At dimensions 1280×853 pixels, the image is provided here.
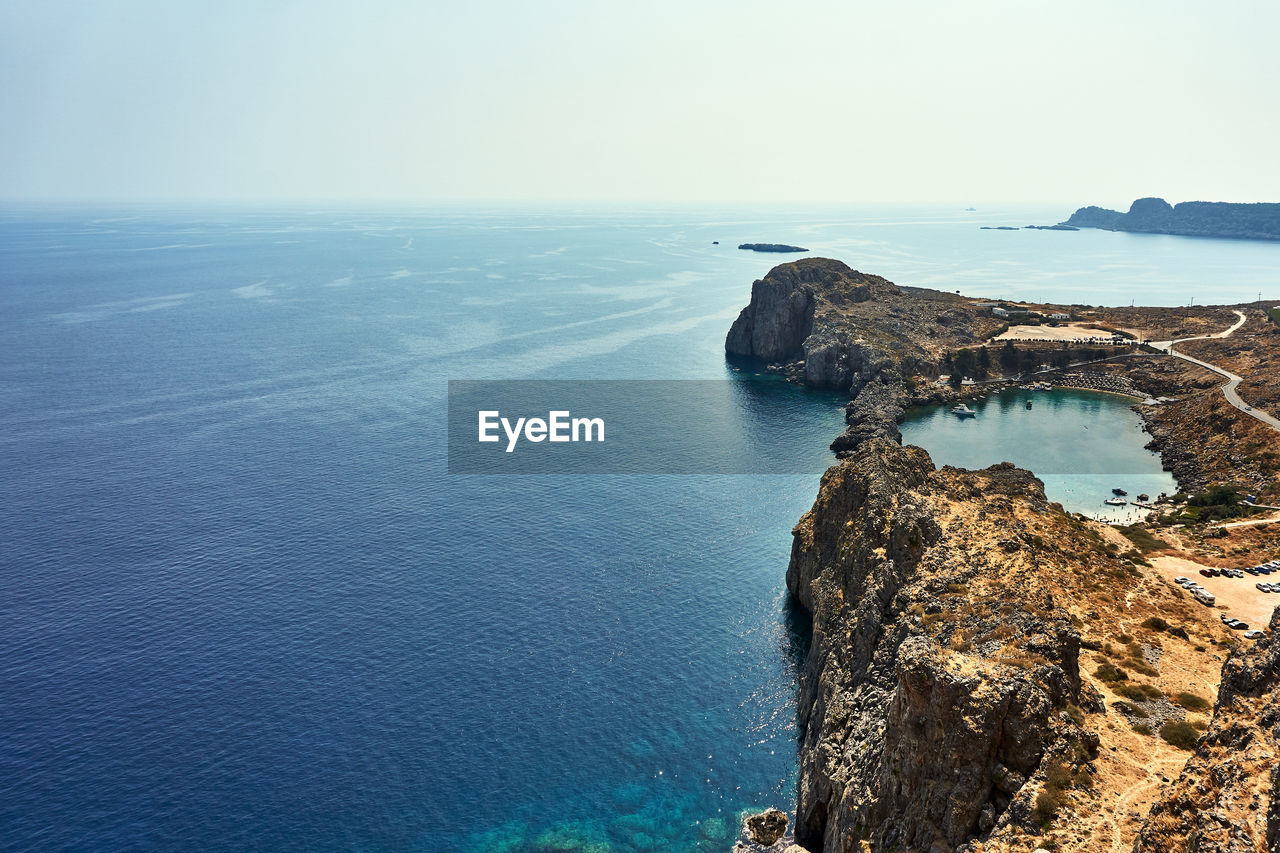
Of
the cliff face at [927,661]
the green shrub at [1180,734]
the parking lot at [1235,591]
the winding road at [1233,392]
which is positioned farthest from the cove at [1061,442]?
the green shrub at [1180,734]

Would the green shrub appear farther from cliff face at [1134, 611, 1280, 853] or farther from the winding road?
the winding road

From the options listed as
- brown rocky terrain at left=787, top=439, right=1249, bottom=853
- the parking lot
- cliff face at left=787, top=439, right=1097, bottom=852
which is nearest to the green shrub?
brown rocky terrain at left=787, top=439, right=1249, bottom=853

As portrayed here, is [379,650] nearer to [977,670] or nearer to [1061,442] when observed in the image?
[977,670]

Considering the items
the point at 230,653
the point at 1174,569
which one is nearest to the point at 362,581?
the point at 230,653

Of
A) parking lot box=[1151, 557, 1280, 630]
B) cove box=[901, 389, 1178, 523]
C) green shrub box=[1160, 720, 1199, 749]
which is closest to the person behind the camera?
green shrub box=[1160, 720, 1199, 749]

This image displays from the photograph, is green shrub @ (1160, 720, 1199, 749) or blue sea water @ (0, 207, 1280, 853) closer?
green shrub @ (1160, 720, 1199, 749)

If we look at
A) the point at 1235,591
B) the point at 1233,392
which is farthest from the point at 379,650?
the point at 1233,392
